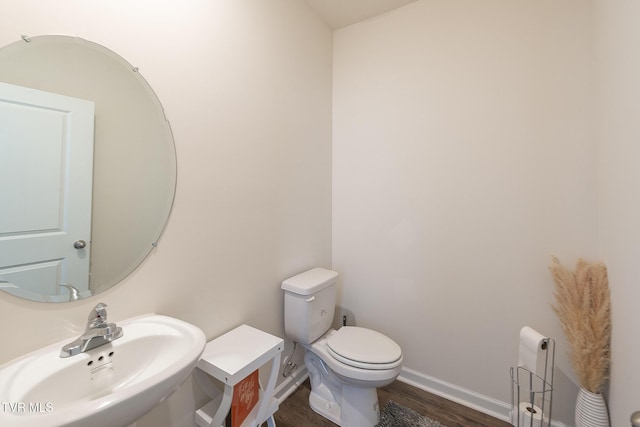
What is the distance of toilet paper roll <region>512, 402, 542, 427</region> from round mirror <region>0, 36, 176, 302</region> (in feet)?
6.28

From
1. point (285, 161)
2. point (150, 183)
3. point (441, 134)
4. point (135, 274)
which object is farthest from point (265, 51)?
point (135, 274)

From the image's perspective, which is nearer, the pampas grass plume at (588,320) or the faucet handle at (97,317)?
the faucet handle at (97,317)

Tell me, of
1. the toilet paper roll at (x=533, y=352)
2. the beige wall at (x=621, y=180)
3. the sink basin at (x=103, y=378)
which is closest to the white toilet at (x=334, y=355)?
the toilet paper roll at (x=533, y=352)

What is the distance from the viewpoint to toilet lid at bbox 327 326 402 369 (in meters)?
1.40

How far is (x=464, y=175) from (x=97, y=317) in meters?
1.92

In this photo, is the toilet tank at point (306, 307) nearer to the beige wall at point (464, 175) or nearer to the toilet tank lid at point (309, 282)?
the toilet tank lid at point (309, 282)

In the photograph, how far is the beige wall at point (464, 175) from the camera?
142 cm

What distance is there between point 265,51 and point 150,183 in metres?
1.04

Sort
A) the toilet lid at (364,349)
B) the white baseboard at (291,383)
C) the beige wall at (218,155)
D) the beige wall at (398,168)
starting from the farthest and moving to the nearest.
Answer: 1. the white baseboard at (291,383)
2. the toilet lid at (364,349)
3. the beige wall at (398,168)
4. the beige wall at (218,155)

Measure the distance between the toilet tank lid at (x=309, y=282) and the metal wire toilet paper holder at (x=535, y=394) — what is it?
108 centimetres

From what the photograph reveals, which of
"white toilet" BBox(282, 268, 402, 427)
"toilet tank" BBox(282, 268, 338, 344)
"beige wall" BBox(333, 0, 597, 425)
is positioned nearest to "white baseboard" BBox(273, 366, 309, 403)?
"white toilet" BBox(282, 268, 402, 427)

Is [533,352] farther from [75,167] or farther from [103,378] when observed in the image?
[75,167]

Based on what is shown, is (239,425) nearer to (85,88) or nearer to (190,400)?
(190,400)

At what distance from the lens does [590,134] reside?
135cm
